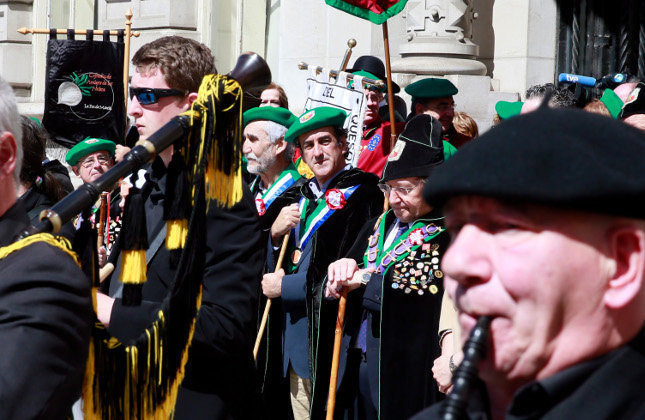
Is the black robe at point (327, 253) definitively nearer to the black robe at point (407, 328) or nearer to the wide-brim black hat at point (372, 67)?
the black robe at point (407, 328)

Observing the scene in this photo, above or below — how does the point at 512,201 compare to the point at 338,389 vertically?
above

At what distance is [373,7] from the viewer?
6559mm

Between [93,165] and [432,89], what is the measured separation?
7.75 feet

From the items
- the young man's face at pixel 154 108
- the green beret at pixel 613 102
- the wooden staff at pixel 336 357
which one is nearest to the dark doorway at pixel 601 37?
the green beret at pixel 613 102

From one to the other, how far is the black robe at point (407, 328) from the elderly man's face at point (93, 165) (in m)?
2.78

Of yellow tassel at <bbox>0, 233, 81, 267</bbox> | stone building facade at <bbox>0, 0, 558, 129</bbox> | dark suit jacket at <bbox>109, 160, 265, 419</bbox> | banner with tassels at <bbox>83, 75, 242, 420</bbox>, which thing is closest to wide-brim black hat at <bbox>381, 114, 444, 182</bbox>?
dark suit jacket at <bbox>109, 160, 265, 419</bbox>

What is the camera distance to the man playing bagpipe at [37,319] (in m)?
2.00

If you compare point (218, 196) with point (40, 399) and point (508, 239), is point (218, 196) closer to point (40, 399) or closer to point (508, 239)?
point (40, 399)

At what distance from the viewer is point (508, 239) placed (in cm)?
145

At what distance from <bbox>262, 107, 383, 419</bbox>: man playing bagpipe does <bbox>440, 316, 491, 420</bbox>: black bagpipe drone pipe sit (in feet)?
12.0

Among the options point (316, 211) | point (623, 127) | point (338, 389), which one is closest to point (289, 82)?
point (316, 211)

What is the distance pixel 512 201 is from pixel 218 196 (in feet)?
5.33

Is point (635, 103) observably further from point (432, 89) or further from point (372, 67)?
point (372, 67)

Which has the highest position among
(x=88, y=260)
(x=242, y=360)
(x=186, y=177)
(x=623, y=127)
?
(x=623, y=127)
